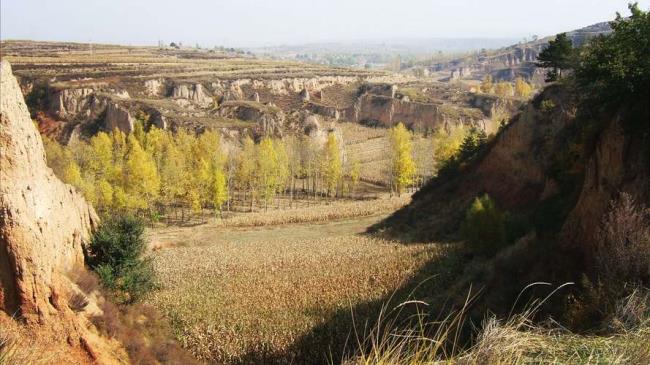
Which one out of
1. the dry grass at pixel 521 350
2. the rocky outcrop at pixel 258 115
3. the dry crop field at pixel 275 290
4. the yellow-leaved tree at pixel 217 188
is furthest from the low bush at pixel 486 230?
the rocky outcrop at pixel 258 115

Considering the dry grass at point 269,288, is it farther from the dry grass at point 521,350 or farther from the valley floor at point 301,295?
the dry grass at point 521,350

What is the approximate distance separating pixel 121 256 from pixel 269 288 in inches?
320

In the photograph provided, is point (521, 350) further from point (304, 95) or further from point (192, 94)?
point (304, 95)

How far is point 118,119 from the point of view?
87375 millimetres

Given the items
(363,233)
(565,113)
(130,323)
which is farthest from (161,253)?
(565,113)

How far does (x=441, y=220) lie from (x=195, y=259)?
17987 millimetres

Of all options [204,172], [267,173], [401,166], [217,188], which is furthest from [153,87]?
[401,166]

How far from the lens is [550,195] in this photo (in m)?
26.9

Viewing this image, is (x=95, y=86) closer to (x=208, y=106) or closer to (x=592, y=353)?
(x=208, y=106)

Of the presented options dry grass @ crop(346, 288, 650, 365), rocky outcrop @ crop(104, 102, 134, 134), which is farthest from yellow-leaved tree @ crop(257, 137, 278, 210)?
dry grass @ crop(346, 288, 650, 365)

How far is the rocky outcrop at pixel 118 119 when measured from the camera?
8612cm

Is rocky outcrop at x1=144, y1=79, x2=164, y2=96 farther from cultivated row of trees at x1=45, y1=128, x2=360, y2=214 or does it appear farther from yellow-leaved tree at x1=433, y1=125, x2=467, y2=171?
yellow-leaved tree at x1=433, y1=125, x2=467, y2=171

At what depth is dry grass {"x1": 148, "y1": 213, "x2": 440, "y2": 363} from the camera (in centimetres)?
1938

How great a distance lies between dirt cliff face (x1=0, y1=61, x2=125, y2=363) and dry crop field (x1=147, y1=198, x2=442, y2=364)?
6174 millimetres
